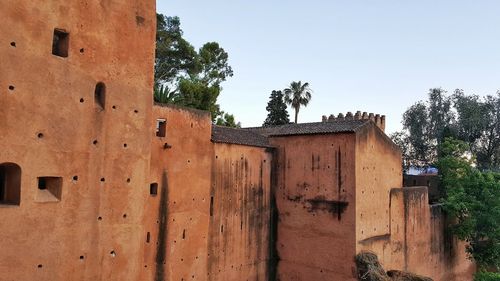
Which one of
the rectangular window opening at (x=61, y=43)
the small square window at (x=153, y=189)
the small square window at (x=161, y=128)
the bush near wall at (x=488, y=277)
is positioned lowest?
the bush near wall at (x=488, y=277)

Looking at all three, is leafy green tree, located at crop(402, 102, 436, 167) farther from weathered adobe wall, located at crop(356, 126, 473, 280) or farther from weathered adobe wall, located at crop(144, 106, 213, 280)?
weathered adobe wall, located at crop(144, 106, 213, 280)

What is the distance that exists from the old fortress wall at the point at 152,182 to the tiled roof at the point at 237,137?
0.28 ft

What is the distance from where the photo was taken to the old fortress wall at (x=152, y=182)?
794 centimetres

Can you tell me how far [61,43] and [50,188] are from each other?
315 centimetres

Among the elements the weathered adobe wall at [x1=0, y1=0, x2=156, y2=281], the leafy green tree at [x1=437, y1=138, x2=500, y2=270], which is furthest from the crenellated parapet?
the weathered adobe wall at [x1=0, y1=0, x2=156, y2=281]

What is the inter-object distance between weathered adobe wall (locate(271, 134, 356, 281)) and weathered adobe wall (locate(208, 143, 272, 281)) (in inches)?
28.2

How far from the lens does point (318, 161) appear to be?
15727mm

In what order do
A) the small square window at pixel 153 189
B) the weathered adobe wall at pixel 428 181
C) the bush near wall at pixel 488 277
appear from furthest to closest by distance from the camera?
the weathered adobe wall at pixel 428 181
the bush near wall at pixel 488 277
the small square window at pixel 153 189

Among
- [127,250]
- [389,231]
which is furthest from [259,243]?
[127,250]

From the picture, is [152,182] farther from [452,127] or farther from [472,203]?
[452,127]

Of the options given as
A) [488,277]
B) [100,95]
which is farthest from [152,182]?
[488,277]

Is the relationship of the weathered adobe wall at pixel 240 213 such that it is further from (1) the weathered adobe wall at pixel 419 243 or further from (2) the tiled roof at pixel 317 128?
(1) the weathered adobe wall at pixel 419 243

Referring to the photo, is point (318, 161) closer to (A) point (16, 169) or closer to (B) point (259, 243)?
(B) point (259, 243)

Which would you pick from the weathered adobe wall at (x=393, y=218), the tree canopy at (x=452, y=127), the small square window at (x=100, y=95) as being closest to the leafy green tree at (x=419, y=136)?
the tree canopy at (x=452, y=127)
